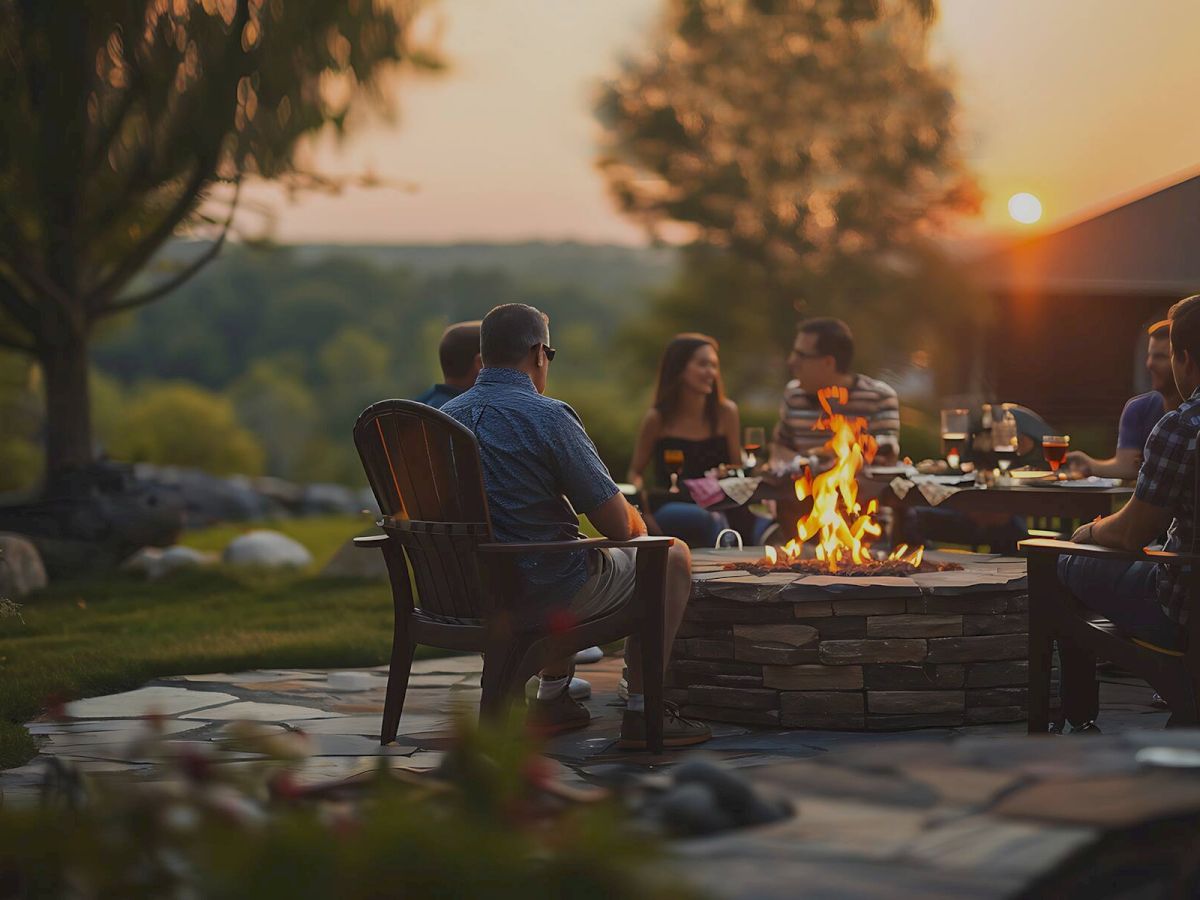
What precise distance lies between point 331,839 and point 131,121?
35.3 ft

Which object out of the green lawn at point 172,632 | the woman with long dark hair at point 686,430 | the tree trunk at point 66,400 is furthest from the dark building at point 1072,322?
the green lawn at point 172,632

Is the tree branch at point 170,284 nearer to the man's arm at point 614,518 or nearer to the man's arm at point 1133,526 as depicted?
the man's arm at point 614,518

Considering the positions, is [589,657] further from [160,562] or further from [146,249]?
[146,249]

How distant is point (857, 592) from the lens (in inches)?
184

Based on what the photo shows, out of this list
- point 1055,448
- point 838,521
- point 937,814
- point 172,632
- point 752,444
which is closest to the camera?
point 937,814

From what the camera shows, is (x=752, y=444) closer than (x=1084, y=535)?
No

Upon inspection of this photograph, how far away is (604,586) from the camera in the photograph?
171 inches

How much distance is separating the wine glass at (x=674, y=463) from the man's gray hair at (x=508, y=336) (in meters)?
2.62

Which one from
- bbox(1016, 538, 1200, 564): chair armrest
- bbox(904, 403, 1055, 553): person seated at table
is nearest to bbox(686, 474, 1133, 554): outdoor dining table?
bbox(904, 403, 1055, 553): person seated at table

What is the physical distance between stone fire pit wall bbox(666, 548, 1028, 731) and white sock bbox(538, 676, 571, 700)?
0.54 meters

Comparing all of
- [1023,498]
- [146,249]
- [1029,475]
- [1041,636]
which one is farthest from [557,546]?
[146,249]

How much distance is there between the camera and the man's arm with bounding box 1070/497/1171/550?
3855 millimetres

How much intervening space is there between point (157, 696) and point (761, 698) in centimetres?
225

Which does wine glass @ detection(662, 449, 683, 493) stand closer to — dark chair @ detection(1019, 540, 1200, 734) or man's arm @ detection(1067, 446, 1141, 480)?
man's arm @ detection(1067, 446, 1141, 480)
